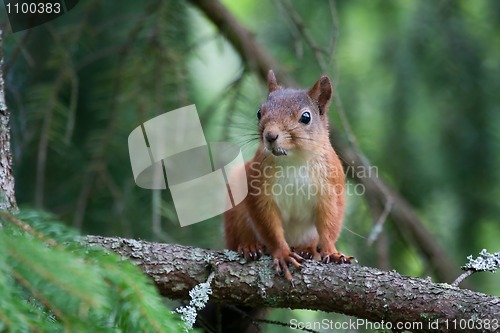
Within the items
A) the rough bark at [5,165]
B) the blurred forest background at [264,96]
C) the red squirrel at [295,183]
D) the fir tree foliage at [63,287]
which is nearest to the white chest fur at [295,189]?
the red squirrel at [295,183]

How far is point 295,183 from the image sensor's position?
7.34ft

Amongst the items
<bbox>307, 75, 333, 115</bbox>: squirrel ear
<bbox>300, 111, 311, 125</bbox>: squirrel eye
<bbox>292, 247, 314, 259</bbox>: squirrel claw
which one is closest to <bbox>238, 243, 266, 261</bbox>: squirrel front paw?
<bbox>292, 247, 314, 259</bbox>: squirrel claw

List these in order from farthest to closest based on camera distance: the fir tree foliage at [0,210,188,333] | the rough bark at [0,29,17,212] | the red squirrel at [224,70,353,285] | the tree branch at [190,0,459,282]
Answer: the tree branch at [190,0,459,282] < the red squirrel at [224,70,353,285] < the rough bark at [0,29,17,212] < the fir tree foliage at [0,210,188,333]

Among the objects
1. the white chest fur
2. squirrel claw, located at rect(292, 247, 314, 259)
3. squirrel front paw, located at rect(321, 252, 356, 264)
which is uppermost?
the white chest fur

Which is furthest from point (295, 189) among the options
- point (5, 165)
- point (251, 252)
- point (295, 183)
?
point (5, 165)

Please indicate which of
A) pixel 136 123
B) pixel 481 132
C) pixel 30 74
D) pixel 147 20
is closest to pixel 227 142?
pixel 136 123

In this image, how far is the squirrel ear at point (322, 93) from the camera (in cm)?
230

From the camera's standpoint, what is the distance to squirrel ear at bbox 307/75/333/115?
90.6 inches

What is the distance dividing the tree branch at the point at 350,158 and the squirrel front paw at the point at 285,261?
714 millimetres

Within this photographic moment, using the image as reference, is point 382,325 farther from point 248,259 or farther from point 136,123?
point 136,123

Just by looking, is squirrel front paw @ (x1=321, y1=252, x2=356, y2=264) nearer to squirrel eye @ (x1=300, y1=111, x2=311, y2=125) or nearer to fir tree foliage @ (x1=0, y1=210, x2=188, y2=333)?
squirrel eye @ (x1=300, y1=111, x2=311, y2=125)

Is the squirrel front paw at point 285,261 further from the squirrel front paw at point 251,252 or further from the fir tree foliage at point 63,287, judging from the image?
the fir tree foliage at point 63,287

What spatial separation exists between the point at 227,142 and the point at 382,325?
953mm

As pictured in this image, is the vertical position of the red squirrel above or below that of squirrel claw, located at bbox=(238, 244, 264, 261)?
above
